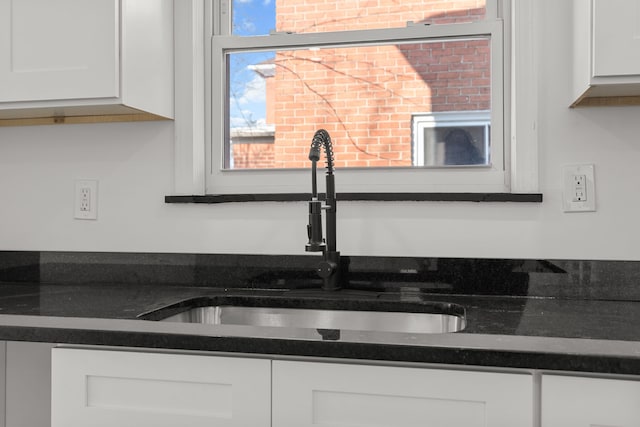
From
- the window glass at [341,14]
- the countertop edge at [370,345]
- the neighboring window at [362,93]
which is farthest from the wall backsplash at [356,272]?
the window glass at [341,14]

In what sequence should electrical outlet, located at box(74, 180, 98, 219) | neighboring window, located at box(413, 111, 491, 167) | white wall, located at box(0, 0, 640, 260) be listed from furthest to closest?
electrical outlet, located at box(74, 180, 98, 219) < neighboring window, located at box(413, 111, 491, 167) < white wall, located at box(0, 0, 640, 260)

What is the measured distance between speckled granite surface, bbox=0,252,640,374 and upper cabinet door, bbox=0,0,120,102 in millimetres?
565

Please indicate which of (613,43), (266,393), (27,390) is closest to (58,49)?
(27,390)

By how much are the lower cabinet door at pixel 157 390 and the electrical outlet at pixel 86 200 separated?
0.86 metres

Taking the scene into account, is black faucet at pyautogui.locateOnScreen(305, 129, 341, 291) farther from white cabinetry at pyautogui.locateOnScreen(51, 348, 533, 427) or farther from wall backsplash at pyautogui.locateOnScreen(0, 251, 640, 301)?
white cabinetry at pyautogui.locateOnScreen(51, 348, 533, 427)

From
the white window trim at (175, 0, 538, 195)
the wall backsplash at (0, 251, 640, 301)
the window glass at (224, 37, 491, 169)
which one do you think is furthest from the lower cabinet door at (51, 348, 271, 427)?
the window glass at (224, 37, 491, 169)

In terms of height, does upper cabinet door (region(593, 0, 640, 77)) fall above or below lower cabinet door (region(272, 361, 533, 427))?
above

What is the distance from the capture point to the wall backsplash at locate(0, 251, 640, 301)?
170 centimetres

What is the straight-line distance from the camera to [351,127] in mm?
2006

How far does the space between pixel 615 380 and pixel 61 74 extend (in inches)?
61.2

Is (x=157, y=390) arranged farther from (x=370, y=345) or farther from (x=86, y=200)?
(x=86, y=200)

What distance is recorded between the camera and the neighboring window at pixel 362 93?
191 cm

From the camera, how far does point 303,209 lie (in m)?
1.91

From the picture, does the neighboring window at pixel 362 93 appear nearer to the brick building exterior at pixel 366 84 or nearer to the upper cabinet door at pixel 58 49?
the brick building exterior at pixel 366 84
